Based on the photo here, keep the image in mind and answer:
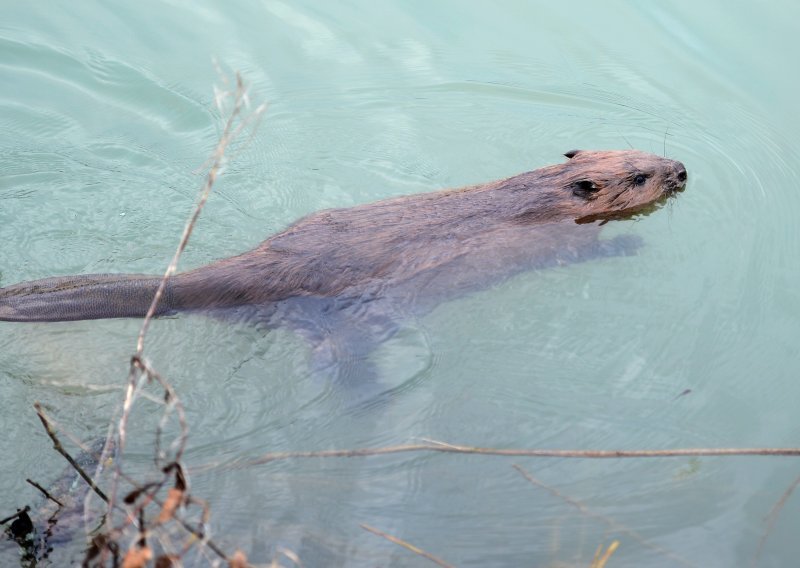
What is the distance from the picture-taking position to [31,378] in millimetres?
4027

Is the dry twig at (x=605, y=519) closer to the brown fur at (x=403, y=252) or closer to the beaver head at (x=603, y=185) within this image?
the brown fur at (x=403, y=252)

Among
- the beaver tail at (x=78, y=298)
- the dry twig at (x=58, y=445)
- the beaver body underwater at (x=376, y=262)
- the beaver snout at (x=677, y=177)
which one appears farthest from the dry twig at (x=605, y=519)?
the beaver snout at (x=677, y=177)

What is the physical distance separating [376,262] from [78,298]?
141 centimetres

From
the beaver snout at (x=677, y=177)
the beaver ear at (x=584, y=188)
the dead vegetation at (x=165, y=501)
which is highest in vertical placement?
the beaver snout at (x=677, y=177)

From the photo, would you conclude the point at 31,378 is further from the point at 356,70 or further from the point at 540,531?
the point at 356,70

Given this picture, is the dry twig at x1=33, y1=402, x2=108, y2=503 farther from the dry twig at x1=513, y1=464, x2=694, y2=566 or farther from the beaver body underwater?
the dry twig at x1=513, y1=464, x2=694, y2=566

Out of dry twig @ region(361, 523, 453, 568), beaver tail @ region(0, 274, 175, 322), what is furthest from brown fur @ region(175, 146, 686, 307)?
dry twig @ region(361, 523, 453, 568)

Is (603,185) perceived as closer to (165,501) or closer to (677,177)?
(677,177)

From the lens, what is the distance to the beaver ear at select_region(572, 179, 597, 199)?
5250mm

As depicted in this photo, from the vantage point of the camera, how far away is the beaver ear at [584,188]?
525 centimetres

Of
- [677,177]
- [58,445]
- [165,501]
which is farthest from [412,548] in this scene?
[677,177]

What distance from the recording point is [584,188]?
17.3ft

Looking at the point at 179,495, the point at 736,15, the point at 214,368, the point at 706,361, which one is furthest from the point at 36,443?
the point at 736,15

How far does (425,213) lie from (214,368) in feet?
4.53
